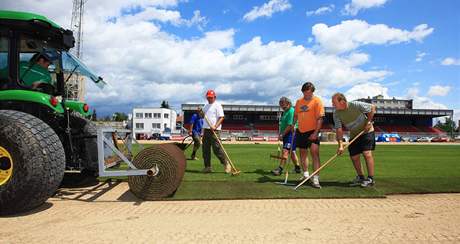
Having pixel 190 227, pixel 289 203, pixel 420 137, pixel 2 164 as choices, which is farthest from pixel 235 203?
pixel 420 137

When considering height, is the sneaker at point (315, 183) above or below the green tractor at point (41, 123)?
below

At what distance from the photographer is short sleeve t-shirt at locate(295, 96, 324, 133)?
6840 millimetres

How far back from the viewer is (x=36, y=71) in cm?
573

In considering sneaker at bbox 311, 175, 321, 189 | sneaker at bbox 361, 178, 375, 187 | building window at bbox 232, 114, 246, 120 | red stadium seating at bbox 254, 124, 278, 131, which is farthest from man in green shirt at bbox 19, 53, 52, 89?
building window at bbox 232, 114, 246, 120

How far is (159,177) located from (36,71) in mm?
2656

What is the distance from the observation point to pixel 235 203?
5.45m

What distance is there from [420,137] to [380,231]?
7339 cm

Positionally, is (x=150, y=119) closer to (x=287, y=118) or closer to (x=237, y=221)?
→ (x=287, y=118)

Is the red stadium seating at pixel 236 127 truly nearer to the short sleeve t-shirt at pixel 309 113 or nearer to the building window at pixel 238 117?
the building window at pixel 238 117

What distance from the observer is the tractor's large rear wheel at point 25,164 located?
14.6ft

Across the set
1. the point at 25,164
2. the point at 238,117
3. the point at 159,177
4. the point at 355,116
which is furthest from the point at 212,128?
the point at 238,117

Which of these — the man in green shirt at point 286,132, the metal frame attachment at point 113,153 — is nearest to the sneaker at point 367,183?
the man in green shirt at point 286,132

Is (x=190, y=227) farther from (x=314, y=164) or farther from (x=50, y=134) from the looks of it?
(x=314, y=164)

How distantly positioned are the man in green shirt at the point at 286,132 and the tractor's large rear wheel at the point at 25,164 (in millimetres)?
5174
